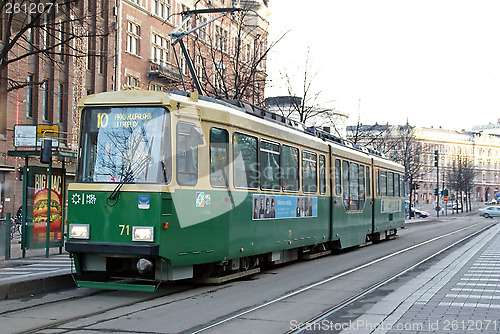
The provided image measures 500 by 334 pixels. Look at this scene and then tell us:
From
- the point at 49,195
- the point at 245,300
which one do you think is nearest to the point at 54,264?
the point at 49,195

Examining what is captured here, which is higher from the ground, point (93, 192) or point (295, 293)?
point (93, 192)

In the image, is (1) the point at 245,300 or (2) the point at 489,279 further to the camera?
(2) the point at 489,279

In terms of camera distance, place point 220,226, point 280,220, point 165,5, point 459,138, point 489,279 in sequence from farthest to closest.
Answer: point 459,138 → point 165,5 → point 280,220 → point 489,279 → point 220,226

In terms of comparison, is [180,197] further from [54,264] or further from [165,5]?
[165,5]

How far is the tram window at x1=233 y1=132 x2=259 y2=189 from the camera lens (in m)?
12.3

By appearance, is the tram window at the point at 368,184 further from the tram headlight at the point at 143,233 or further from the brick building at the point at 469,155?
the brick building at the point at 469,155

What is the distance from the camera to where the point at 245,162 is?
12.6 metres

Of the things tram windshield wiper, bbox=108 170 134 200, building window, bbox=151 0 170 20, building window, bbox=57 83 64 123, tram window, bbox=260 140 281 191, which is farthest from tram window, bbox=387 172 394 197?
building window, bbox=151 0 170 20

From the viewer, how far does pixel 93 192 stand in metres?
10.6

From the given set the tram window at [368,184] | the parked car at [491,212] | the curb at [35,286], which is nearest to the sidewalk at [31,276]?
the curb at [35,286]

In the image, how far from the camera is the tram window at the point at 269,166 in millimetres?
13445

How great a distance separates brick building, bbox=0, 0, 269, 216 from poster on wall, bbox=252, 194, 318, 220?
31.3ft

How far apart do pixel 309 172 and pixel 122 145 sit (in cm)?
696

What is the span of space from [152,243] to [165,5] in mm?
37604
